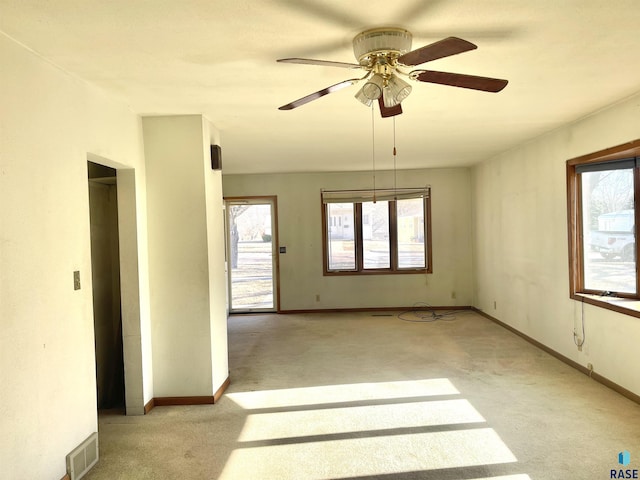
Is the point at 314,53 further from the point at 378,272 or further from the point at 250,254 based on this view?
the point at 250,254

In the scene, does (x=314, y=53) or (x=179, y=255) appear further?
(x=179, y=255)

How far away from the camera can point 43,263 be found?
223 centimetres

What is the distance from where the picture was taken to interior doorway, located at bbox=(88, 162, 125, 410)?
3666 millimetres

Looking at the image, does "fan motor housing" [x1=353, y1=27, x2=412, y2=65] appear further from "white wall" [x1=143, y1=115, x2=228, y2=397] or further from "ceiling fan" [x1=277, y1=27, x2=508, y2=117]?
"white wall" [x1=143, y1=115, x2=228, y2=397]

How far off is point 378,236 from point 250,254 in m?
2.17

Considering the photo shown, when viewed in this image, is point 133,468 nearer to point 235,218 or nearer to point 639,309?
point 639,309

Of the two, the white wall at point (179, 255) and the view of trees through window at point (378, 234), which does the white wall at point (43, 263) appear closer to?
the white wall at point (179, 255)

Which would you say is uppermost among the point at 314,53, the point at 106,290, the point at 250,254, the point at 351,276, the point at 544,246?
the point at 314,53

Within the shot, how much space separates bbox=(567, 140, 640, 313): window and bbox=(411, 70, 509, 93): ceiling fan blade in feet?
6.21

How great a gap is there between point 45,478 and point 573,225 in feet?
14.6

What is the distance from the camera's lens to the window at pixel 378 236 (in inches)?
287

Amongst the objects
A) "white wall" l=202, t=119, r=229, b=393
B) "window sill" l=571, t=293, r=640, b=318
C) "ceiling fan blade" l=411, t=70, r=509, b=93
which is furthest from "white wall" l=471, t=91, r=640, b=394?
"white wall" l=202, t=119, r=229, b=393

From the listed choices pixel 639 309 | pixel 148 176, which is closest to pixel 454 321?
pixel 639 309

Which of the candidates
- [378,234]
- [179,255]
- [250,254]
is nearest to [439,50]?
[179,255]
